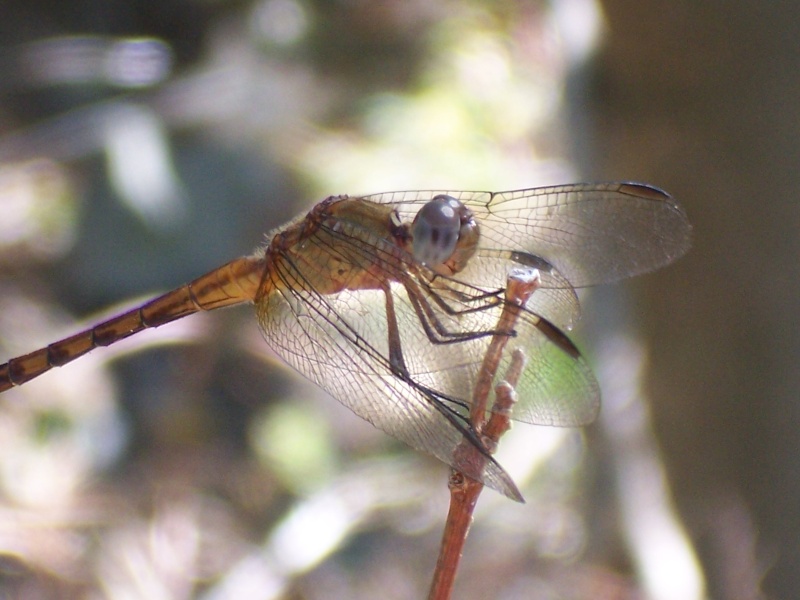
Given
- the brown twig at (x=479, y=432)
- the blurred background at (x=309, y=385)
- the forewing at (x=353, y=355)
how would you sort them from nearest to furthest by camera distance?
1. the brown twig at (x=479, y=432)
2. the forewing at (x=353, y=355)
3. the blurred background at (x=309, y=385)

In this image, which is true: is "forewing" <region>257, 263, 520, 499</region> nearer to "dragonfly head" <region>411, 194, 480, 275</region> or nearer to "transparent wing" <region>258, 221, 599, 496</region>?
"transparent wing" <region>258, 221, 599, 496</region>

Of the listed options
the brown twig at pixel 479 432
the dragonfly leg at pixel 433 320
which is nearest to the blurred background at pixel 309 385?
the dragonfly leg at pixel 433 320

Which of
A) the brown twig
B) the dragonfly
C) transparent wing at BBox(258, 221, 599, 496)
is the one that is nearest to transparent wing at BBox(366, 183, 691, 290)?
the dragonfly

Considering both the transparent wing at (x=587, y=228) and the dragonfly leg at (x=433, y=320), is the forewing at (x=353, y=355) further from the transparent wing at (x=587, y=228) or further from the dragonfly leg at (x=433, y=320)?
the transparent wing at (x=587, y=228)

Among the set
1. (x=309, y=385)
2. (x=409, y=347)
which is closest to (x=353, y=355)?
(x=409, y=347)

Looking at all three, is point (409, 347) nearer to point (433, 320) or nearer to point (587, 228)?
point (433, 320)

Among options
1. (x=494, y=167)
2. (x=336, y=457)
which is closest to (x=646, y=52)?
(x=494, y=167)

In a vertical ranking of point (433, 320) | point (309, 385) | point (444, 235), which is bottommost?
point (309, 385)
